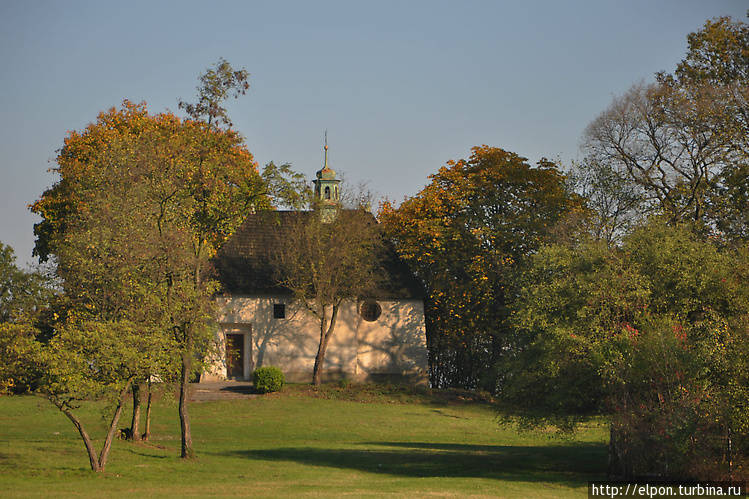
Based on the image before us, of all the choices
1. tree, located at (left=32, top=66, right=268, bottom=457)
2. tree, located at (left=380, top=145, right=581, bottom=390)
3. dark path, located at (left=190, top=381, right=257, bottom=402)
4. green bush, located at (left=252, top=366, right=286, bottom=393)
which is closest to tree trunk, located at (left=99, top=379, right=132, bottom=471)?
tree, located at (left=32, top=66, right=268, bottom=457)

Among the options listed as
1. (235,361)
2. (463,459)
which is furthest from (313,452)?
(235,361)

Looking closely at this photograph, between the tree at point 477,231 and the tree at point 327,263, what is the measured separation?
3008 mm

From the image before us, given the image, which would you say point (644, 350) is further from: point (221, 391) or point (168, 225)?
point (221, 391)

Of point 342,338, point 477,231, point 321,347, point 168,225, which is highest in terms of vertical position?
point 477,231

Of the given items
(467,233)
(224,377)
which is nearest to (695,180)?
(467,233)

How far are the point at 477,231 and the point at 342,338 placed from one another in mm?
9453

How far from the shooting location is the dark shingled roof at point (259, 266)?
43000 millimetres

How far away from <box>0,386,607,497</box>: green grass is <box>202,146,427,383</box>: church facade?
315 centimetres

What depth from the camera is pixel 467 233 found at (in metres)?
42.7

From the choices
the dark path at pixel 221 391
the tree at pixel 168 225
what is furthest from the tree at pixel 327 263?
the tree at pixel 168 225

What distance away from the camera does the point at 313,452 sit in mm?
25531

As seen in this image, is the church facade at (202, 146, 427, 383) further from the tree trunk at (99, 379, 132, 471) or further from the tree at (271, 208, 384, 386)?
the tree trunk at (99, 379, 132, 471)

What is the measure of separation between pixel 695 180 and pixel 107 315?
23.2 meters

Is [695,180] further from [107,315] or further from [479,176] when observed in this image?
[107,315]
